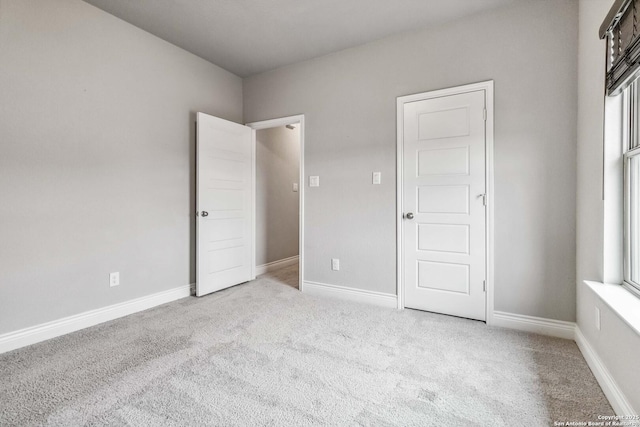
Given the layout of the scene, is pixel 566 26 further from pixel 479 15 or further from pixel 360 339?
pixel 360 339

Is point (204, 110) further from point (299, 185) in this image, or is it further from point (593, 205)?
point (593, 205)

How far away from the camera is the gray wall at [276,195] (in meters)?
4.39

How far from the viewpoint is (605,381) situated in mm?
1596

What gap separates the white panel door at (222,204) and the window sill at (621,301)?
10.7 feet

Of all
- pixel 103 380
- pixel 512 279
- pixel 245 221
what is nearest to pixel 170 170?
pixel 245 221

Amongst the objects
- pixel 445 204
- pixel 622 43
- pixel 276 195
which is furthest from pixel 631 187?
pixel 276 195

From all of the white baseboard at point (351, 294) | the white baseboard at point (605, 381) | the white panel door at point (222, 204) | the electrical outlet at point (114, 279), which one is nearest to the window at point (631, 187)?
the white baseboard at point (605, 381)

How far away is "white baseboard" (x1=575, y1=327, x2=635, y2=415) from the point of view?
139 cm

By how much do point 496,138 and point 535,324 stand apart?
5.05 feet

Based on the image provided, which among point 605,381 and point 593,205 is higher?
point 593,205

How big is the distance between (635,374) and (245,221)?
3486 mm

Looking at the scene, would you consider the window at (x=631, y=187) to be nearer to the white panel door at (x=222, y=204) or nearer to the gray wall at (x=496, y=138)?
the gray wall at (x=496, y=138)

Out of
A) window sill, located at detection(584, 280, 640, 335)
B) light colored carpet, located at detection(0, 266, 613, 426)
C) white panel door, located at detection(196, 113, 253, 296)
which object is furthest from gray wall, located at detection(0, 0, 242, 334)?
window sill, located at detection(584, 280, 640, 335)

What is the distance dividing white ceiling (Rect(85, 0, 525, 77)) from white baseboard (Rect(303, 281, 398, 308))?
259 centimetres
